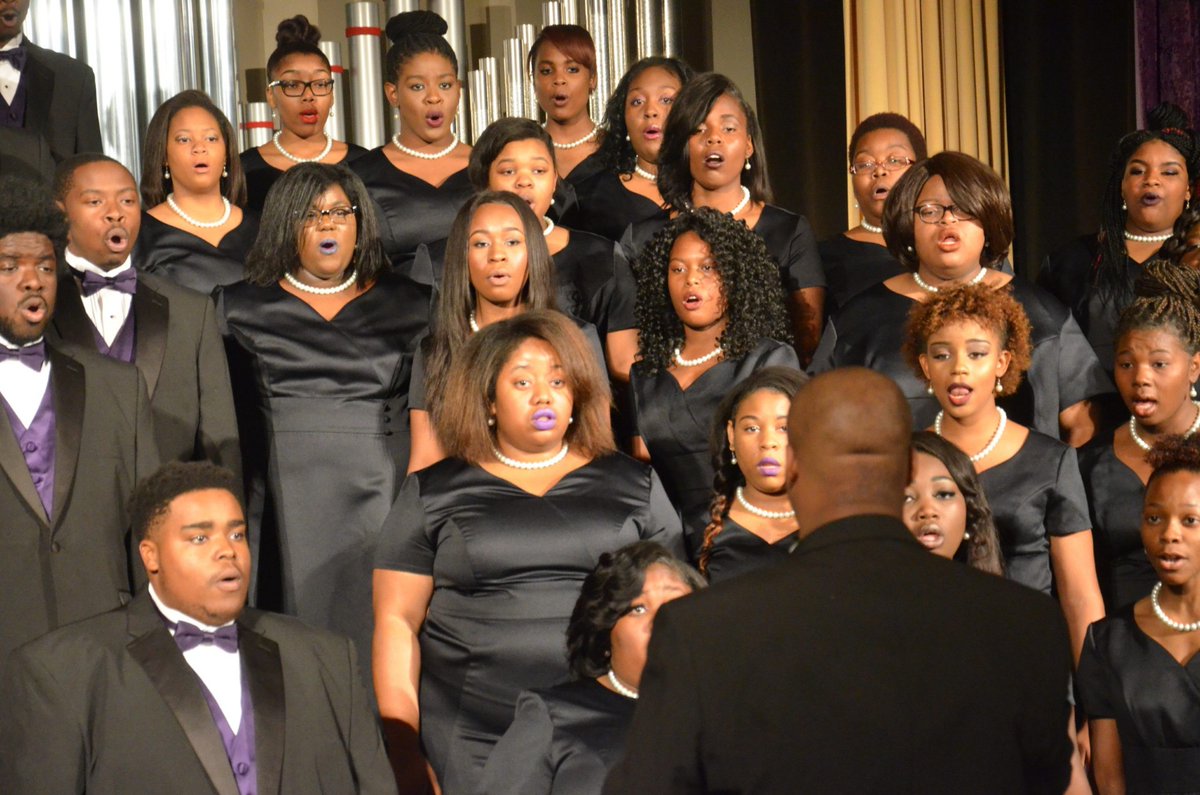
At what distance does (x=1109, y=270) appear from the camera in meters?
4.88

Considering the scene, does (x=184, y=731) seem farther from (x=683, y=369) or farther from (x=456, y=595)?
(x=683, y=369)

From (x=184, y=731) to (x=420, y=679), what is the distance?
2.51 feet

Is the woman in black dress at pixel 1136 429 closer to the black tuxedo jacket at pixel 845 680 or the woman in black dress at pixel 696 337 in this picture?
the woman in black dress at pixel 696 337

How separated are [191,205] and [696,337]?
1422 mm

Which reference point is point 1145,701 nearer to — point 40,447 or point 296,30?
point 40,447

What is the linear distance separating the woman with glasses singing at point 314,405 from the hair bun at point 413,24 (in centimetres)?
176

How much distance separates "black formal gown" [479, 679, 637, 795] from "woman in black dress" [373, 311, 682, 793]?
41 centimetres

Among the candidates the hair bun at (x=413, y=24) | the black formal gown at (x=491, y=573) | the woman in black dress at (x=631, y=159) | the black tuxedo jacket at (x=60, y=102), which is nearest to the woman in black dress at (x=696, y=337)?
the black formal gown at (x=491, y=573)

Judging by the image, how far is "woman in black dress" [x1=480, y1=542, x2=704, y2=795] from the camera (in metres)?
3.24

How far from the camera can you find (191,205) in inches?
193

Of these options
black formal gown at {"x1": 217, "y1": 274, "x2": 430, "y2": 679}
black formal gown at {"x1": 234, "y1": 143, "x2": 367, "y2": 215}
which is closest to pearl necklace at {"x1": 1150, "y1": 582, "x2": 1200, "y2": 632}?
black formal gown at {"x1": 217, "y1": 274, "x2": 430, "y2": 679}

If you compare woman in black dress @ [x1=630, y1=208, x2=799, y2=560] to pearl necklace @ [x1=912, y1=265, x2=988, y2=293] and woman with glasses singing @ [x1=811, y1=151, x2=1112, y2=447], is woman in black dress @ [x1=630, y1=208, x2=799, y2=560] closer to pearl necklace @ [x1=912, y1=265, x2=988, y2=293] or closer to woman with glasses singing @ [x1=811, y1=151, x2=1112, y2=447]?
woman with glasses singing @ [x1=811, y1=151, x2=1112, y2=447]

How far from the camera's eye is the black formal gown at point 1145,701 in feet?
11.7

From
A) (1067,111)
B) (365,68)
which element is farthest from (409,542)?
(1067,111)
